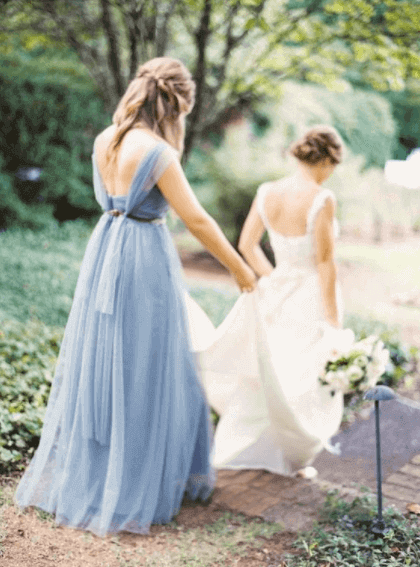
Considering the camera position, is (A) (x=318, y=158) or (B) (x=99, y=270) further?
(A) (x=318, y=158)

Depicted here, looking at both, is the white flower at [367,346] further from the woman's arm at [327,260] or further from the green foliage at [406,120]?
the green foliage at [406,120]

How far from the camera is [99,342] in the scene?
3180 mm

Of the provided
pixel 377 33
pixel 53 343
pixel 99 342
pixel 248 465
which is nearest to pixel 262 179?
pixel 377 33

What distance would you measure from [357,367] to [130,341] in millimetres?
1159

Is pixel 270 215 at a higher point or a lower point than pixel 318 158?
lower

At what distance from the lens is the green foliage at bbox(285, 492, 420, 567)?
2840 millimetres

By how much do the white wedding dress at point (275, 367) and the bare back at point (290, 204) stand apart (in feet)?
0.14

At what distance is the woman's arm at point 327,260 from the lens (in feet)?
12.9

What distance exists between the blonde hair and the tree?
1984mm

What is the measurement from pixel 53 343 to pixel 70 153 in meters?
5.72

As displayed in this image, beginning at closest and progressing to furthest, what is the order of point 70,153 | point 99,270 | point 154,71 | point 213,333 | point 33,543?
point 33,543
point 154,71
point 99,270
point 213,333
point 70,153

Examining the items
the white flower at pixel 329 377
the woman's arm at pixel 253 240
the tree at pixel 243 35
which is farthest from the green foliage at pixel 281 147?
the white flower at pixel 329 377

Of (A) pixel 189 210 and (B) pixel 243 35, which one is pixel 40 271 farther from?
(A) pixel 189 210

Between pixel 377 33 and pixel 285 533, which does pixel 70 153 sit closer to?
pixel 377 33
